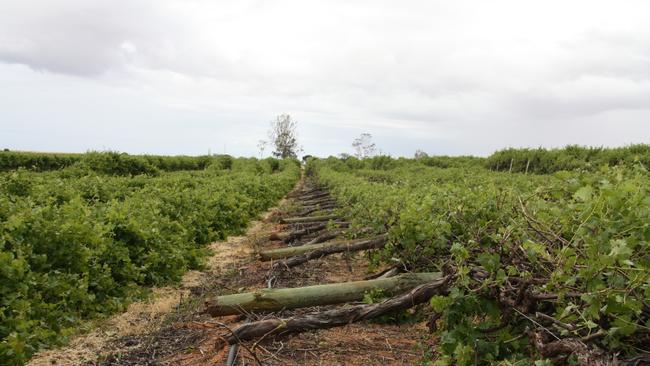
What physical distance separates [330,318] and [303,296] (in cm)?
67

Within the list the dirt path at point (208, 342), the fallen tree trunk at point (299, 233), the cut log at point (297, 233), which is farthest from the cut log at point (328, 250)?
the cut log at point (297, 233)

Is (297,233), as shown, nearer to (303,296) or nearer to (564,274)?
(303,296)

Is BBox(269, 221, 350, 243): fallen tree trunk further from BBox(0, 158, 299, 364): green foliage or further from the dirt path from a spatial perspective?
the dirt path

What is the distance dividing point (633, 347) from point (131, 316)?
555 cm

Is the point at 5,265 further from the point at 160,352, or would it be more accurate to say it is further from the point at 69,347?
the point at 160,352

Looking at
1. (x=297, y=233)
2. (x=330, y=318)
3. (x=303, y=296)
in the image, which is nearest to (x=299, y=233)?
(x=297, y=233)

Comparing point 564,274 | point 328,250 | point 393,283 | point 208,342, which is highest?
point 564,274

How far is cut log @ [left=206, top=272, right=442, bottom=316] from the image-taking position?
16.2 ft

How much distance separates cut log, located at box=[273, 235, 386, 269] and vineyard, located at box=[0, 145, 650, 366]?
18 mm

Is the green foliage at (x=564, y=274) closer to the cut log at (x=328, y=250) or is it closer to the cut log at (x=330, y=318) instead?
the cut log at (x=330, y=318)

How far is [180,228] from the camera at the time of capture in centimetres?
965

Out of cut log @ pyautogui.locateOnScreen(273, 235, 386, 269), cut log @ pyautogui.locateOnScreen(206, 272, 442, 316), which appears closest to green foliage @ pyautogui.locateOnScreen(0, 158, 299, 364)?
cut log @ pyautogui.locateOnScreen(206, 272, 442, 316)

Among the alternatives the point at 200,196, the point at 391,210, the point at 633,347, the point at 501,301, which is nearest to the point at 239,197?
the point at 200,196

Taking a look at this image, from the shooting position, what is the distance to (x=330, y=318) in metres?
4.36
